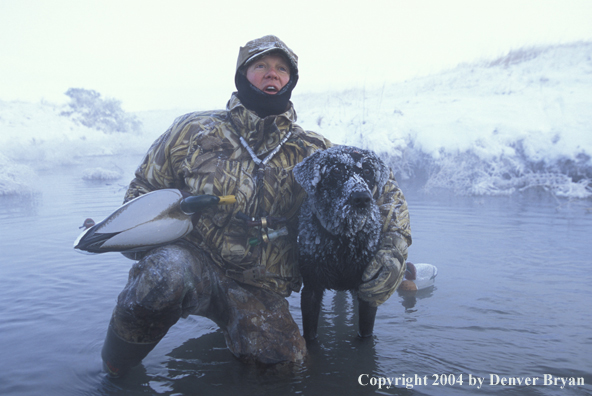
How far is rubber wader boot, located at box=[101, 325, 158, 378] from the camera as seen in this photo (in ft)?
7.02

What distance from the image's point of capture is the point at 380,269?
7.79ft

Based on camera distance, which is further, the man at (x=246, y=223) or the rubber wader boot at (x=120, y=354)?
the man at (x=246, y=223)

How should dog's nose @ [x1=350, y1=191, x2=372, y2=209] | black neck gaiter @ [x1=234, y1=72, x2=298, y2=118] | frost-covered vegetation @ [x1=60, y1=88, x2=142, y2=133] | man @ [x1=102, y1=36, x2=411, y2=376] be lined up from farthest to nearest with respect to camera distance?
1. frost-covered vegetation @ [x1=60, y1=88, x2=142, y2=133]
2. black neck gaiter @ [x1=234, y1=72, x2=298, y2=118]
3. man @ [x1=102, y1=36, x2=411, y2=376]
4. dog's nose @ [x1=350, y1=191, x2=372, y2=209]

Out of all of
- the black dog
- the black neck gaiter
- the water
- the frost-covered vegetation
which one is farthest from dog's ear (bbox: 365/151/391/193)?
the frost-covered vegetation

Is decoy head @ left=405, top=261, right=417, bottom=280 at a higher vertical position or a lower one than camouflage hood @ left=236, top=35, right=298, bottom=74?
lower

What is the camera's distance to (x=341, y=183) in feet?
7.30

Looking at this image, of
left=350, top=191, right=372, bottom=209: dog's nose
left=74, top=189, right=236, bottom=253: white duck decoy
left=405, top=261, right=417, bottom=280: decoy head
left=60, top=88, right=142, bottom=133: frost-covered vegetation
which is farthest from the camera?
left=60, top=88, right=142, bottom=133: frost-covered vegetation

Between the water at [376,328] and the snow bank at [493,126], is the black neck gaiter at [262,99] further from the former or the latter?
the snow bank at [493,126]

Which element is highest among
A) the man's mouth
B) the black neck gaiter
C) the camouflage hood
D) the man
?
the camouflage hood

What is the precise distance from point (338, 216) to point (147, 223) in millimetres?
1065

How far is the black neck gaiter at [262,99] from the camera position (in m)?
2.62

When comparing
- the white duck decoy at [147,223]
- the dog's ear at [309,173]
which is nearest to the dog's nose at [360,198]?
the dog's ear at [309,173]

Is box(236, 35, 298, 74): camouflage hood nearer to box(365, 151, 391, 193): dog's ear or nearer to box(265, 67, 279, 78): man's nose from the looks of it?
box(265, 67, 279, 78): man's nose

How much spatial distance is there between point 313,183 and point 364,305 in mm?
886
